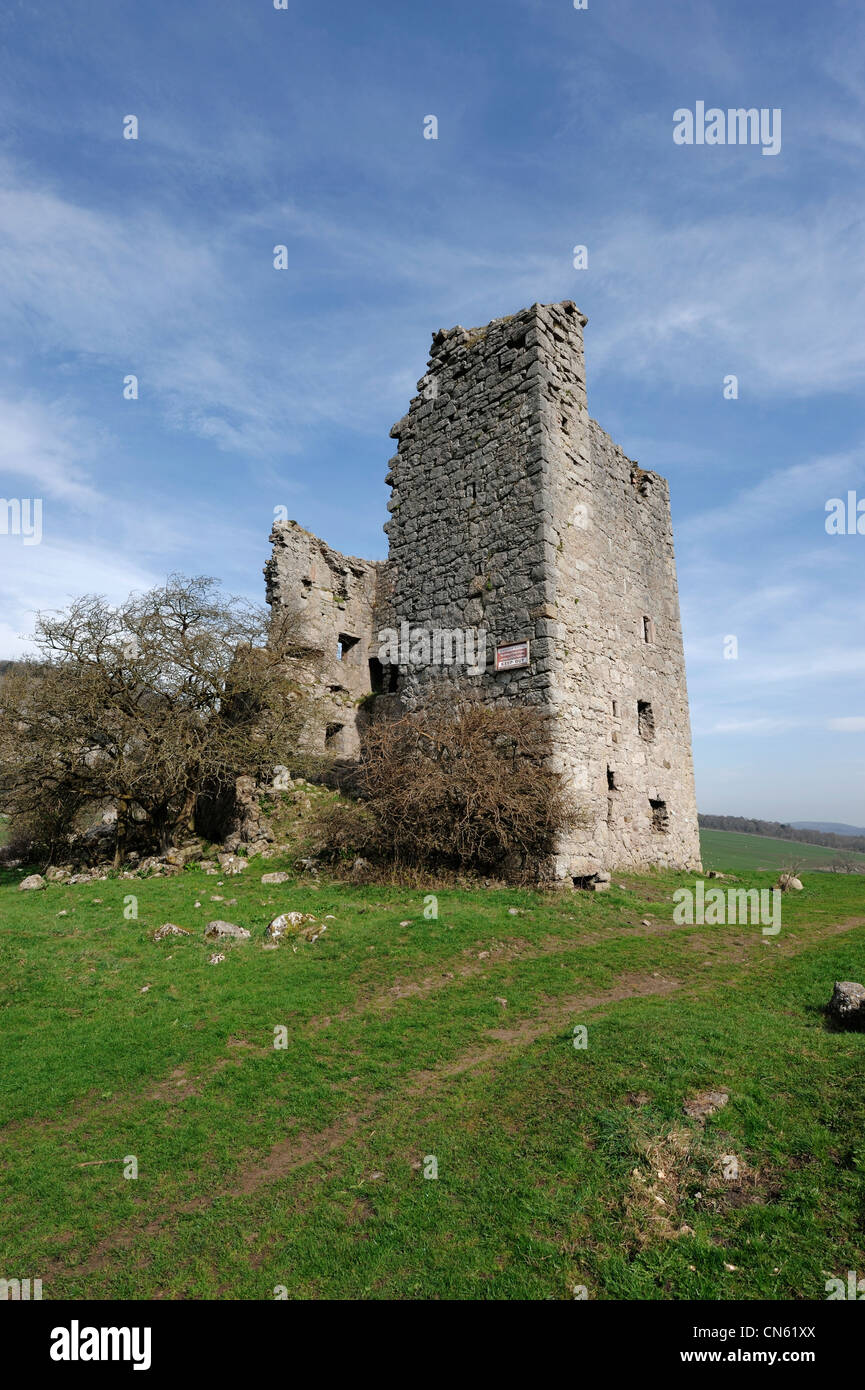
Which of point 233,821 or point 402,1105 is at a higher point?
point 233,821

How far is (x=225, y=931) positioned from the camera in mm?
8945

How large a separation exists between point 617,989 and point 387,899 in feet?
13.1

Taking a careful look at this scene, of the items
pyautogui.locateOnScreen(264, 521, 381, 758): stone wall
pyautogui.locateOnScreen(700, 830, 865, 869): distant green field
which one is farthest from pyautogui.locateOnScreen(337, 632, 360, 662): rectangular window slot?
pyautogui.locateOnScreen(700, 830, 865, 869): distant green field

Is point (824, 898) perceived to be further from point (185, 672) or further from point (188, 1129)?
point (185, 672)

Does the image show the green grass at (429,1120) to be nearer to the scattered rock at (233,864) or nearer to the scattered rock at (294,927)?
the scattered rock at (294,927)

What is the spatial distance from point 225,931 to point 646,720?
10000 millimetres

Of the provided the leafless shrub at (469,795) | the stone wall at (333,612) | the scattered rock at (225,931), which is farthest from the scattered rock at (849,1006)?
the stone wall at (333,612)

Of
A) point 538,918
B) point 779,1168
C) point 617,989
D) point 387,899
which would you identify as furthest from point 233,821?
point 779,1168

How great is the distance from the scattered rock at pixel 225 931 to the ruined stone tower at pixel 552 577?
492 centimetres

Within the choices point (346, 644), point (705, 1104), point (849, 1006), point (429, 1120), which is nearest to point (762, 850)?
point (346, 644)

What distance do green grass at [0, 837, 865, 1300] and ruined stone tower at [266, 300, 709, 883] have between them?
4347 millimetres
